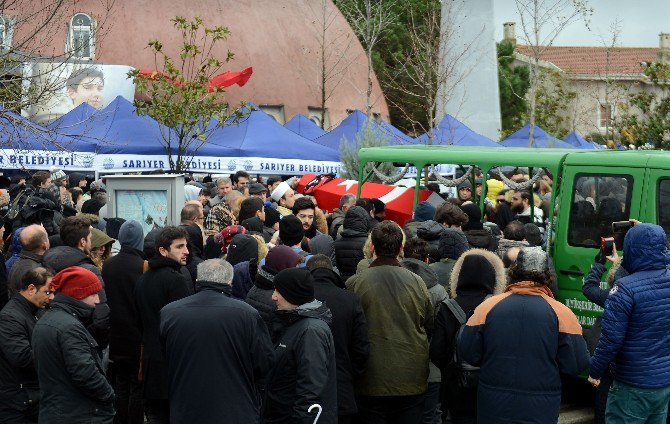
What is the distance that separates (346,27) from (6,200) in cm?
3184

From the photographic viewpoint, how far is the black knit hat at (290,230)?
8883 millimetres

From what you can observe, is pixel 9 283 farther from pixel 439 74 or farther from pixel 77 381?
pixel 439 74

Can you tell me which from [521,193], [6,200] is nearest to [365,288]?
[521,193]

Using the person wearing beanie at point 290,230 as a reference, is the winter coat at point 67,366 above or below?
below

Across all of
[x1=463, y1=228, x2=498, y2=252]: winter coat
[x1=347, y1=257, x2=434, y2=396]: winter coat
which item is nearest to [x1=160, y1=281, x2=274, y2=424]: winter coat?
[x1=347, y1=257, x2=434, y2=396]: winter coat

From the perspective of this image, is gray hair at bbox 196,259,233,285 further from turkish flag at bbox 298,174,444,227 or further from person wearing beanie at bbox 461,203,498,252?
turkish flag at bbox 298,174,444,227

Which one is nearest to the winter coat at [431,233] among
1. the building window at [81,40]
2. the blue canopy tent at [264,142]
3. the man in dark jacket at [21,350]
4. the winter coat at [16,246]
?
the winter coat at [16,246]

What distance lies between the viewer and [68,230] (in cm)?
866

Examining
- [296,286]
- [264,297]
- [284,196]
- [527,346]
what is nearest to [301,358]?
[296,286]

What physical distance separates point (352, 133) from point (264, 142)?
4.22m

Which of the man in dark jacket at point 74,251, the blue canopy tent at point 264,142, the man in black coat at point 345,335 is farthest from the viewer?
the blue canopy tent at point 264,142

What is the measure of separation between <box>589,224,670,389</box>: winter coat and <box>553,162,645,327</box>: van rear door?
3064mm

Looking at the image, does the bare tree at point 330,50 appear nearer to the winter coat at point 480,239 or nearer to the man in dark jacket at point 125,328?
the winter coat at point 480,239

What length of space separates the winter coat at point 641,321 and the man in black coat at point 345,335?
1.51 metres
